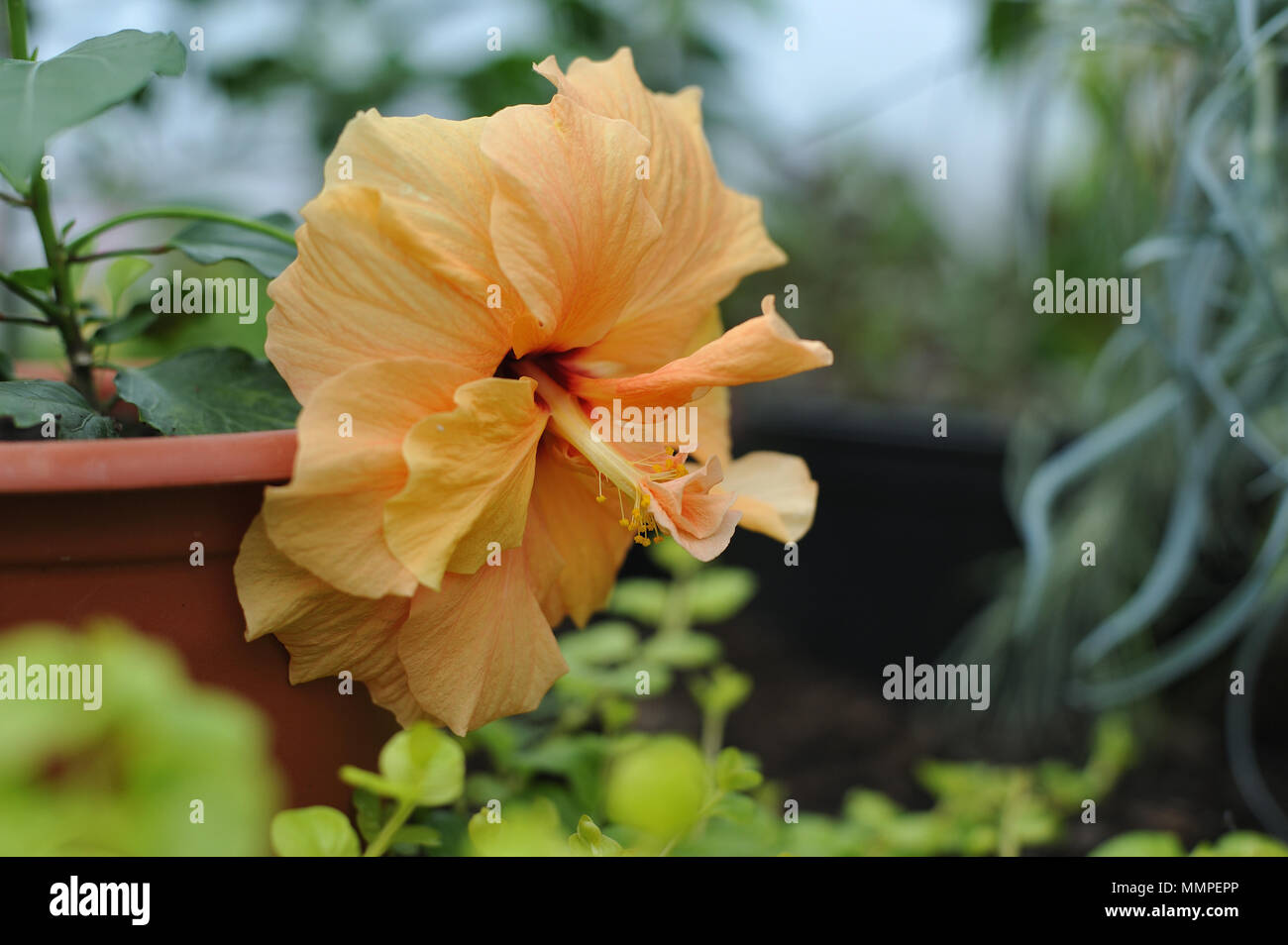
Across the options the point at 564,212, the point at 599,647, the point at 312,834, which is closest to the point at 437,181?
the point at 564,212

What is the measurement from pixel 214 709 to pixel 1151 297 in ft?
3.64

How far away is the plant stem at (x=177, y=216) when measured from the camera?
1.55 feet

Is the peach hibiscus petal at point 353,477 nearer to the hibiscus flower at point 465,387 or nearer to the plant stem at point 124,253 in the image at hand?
the hibiscus flower at point 465,387

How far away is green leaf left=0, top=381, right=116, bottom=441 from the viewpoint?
1.26ft

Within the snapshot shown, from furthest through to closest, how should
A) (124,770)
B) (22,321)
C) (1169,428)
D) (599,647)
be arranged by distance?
(1169,428), (599,647), (22,321), (124,770)

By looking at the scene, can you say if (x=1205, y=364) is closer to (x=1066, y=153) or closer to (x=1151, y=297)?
(x=1151, y=297)

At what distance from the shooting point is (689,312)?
48cm

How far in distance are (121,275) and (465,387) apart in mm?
301

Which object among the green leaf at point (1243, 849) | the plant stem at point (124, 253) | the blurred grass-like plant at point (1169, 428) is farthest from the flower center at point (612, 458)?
the blurred grass-like plant at point (1169, 428)

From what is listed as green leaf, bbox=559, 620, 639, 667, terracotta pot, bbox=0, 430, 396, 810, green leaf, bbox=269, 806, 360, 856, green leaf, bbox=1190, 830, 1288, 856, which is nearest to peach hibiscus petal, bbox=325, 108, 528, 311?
terracotta pot, bbox=0, 430, 396, 810

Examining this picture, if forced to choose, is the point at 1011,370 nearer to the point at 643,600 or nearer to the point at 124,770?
the point at 643,600

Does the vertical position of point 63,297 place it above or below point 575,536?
above

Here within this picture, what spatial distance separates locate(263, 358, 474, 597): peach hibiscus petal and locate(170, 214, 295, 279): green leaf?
0.17 meters

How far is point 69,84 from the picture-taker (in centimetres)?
37
